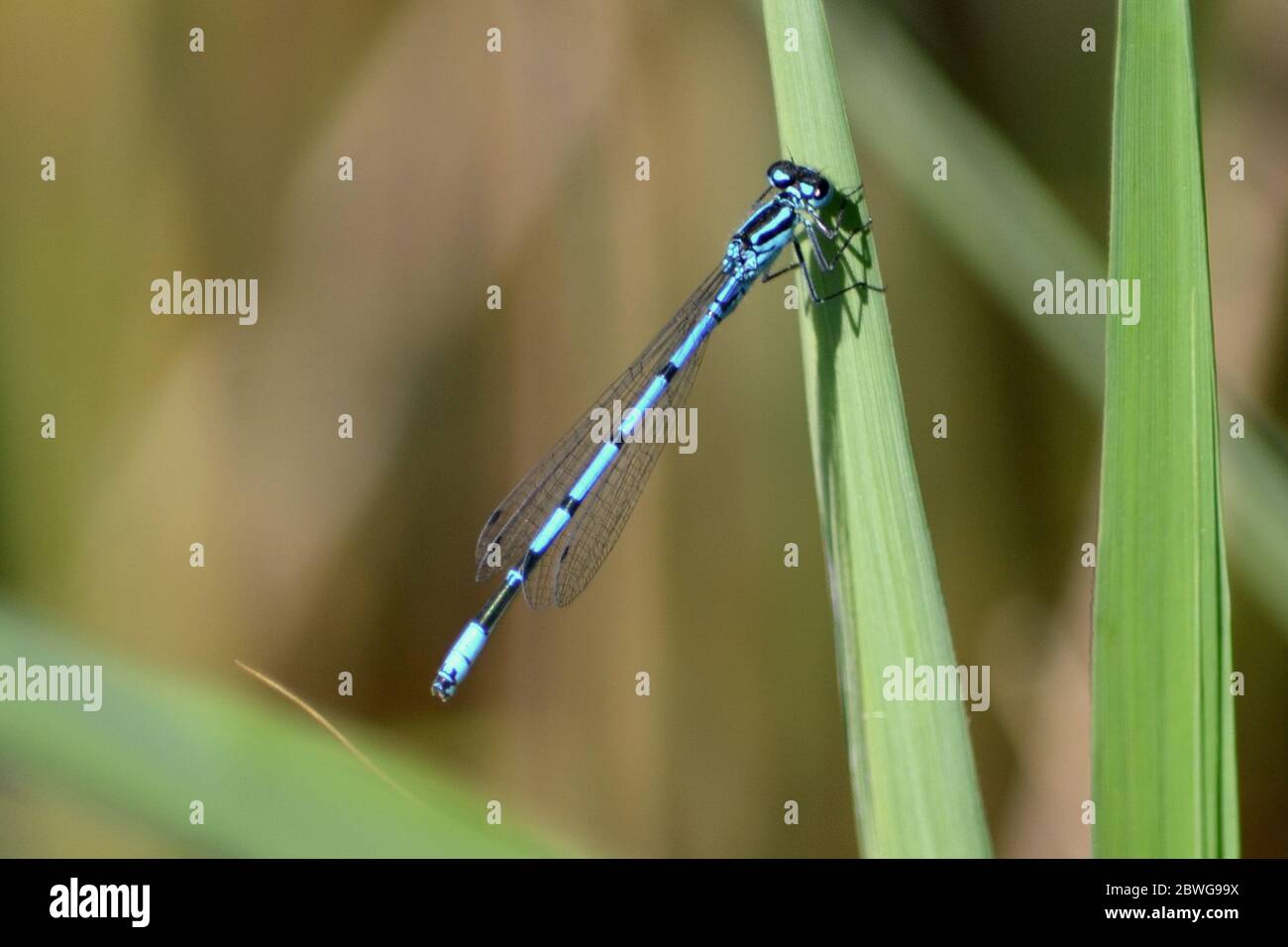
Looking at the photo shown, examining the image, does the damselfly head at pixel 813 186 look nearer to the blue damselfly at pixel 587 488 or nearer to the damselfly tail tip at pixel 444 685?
the blue damselfly at pixel 587 488

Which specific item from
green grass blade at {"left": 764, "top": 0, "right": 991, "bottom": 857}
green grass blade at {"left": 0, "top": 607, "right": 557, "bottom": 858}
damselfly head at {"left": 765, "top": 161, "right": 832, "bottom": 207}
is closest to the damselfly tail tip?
green grass blade at {"left": 0, "top": 607, "right": 557, "bottom": 858}

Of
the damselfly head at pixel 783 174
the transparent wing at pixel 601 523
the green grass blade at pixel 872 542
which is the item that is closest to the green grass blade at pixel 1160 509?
the green grass blade at pixel 872 542

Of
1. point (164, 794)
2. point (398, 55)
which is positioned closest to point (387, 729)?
point (164, 794)

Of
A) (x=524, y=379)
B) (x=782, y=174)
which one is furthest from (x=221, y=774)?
(x=782, y=174)

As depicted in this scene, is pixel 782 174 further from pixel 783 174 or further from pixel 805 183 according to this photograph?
pixel 805 183

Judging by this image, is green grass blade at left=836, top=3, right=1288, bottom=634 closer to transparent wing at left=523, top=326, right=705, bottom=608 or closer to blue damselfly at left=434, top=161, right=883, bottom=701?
blue damselfly at left=434, top=161, right=883, bottom=701

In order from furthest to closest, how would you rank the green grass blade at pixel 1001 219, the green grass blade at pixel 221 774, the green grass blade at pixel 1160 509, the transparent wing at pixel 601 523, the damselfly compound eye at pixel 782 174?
the transparent wing at pixel 601 523
the green grass blade at pixel 1001 219
the damselfly compound eye at pixel 782 174
the green grass blade at pixel 221 774
the green grass blade at pixel 1160 509

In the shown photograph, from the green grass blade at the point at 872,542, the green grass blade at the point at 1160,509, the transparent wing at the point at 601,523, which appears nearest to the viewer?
the green grass blade at the point at 1160,509
